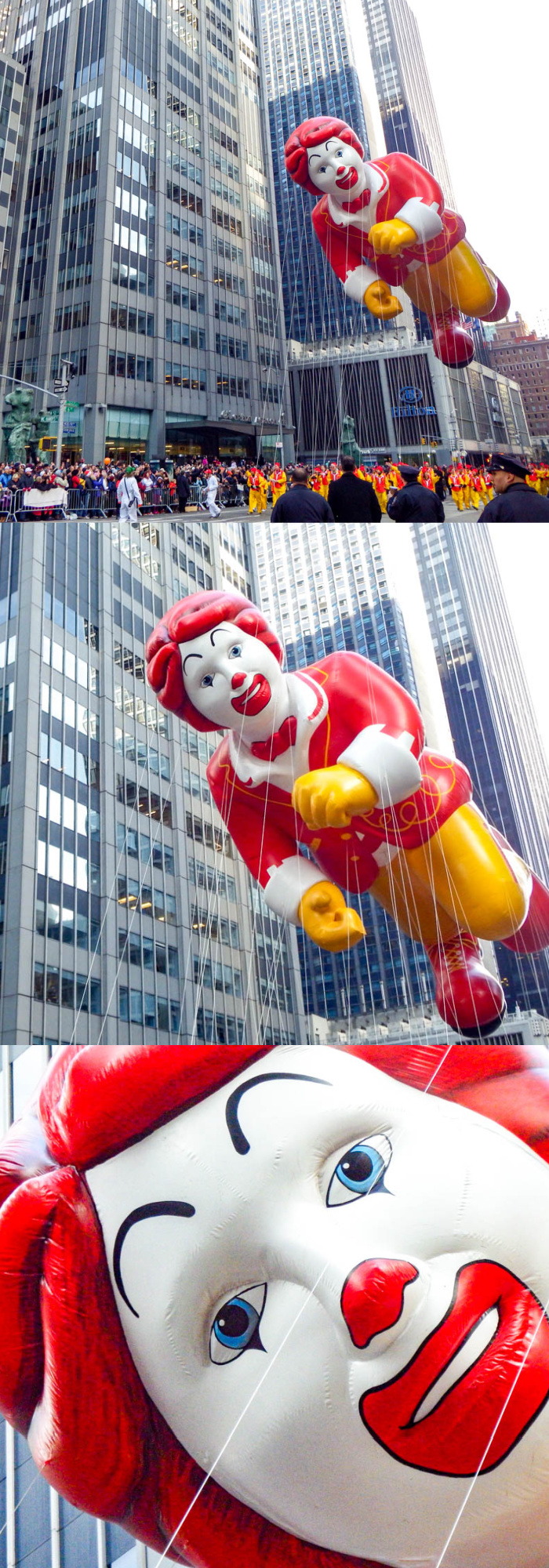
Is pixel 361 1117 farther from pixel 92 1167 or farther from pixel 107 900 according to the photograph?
pixel 107 900

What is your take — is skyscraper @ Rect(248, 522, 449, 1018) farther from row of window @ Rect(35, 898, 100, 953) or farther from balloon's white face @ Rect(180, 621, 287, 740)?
row of window @ Rect(35, 898, 100, 953)

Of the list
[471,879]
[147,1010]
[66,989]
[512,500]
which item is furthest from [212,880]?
[512,500]

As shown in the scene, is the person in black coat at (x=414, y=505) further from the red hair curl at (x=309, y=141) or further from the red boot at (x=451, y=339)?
the red hair curl at (x=309, y=141)

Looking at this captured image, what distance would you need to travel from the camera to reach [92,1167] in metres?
4.46

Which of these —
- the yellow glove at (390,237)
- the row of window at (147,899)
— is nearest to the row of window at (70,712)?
the row of window at (147,899)

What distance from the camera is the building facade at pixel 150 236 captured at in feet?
24.1

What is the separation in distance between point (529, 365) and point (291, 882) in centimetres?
474

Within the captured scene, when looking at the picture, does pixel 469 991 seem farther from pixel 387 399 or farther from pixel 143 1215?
pixel 387 399

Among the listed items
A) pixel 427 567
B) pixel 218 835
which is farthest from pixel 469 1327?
pixel 427 567

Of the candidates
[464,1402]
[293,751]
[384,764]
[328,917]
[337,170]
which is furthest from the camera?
[337,170]

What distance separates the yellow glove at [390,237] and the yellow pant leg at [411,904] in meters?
4.14

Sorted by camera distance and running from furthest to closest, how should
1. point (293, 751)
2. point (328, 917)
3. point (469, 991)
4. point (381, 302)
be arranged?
point (381, 302), point (469, 991), point (293, 751), point (328, 917)

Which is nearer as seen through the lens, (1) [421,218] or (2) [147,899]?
(2) [147,899]

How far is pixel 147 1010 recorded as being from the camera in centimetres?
618
